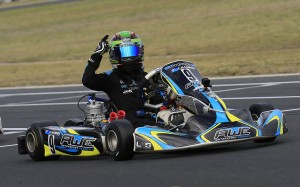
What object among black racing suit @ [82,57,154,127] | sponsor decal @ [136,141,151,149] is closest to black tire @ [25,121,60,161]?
black racing suit @ [82,57,154,127]

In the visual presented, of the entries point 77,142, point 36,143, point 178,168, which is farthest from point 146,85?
point 178,168

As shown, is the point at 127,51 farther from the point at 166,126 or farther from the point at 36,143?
the point at 36,143

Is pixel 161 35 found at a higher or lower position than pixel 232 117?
higher

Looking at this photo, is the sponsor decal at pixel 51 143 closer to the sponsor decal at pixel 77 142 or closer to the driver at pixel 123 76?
the sponsor decal at pixel 77 142

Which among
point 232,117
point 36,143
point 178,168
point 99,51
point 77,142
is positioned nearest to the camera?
point 178,168

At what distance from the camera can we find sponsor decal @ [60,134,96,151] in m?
8.88

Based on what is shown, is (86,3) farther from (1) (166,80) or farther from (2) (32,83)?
(1) (166,80)

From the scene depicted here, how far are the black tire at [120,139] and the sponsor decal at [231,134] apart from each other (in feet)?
2.91

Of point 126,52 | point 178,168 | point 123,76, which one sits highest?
point 126,52

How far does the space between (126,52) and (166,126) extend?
124 centimetres

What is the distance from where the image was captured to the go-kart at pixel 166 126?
819 cm

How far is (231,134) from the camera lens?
8117 mm

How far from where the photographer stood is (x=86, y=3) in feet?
151

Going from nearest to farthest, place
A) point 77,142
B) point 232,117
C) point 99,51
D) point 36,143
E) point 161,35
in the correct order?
point 232,117
point 77,142
point 99,51
point 36,143
point 161,35
